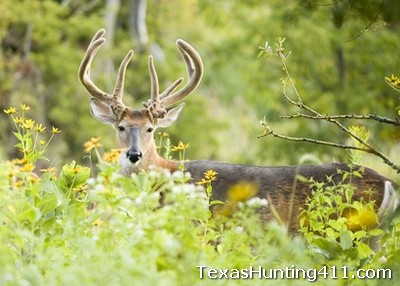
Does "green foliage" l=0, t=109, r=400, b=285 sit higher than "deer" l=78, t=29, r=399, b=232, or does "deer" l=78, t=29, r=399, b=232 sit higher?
"green foliage" l=0, t=109, r=400, b=285

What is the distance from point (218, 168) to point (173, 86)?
5.50ft

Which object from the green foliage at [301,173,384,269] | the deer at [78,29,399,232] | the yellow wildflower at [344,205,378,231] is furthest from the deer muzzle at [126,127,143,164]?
the yellow wildflower at [344,205,378,231]

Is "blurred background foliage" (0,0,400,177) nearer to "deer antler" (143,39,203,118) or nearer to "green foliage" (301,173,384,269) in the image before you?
"deer antler" (143,39,203,118)

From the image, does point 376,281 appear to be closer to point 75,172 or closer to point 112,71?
point 75,172

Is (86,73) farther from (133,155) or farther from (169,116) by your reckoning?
(133,155)

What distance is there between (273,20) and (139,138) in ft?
59.9

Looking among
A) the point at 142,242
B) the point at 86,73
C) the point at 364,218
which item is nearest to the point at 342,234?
the point at 364,218

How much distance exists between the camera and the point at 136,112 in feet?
35.3

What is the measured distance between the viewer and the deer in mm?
8805

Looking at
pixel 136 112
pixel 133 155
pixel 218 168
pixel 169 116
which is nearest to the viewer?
pixel 218 168

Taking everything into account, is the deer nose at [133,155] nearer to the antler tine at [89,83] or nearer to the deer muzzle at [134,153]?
the deer muzzle at [134,153]

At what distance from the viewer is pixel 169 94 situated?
450 inches

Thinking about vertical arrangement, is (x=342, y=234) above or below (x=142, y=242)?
below

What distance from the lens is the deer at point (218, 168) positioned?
8.80 meters
